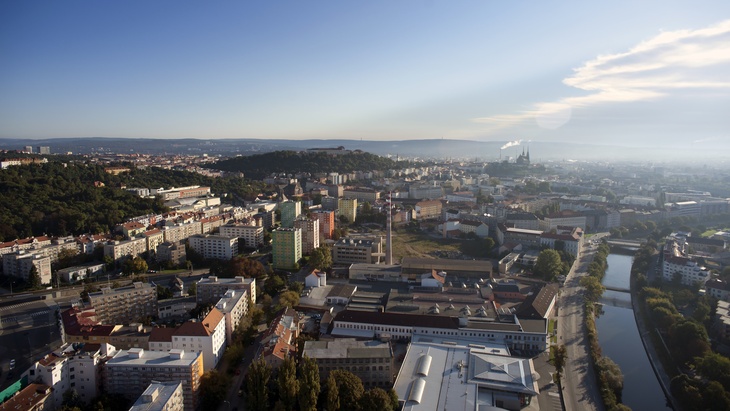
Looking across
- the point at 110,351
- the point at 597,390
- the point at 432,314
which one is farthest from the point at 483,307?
the point at 110,351

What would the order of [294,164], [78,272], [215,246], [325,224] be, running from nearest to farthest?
1. [78,272]
2. [215,246]
3. [325,224]
4. [294,164]

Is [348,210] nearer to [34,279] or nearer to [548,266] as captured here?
[548,266]

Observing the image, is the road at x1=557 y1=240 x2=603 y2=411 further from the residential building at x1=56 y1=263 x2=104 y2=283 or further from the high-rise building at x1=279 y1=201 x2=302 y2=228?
the residential building at x1=56 y1=263 x2=104 y2=283

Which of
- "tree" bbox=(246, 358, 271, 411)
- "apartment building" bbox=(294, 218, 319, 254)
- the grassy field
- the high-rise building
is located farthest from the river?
the high-rise building

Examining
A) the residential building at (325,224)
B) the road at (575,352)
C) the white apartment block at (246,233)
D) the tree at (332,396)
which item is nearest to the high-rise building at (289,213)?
the residential building at (325,224)

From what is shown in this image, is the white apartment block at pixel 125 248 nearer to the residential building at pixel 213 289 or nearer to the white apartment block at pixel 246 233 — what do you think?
the white apartment block at pixel 246 233

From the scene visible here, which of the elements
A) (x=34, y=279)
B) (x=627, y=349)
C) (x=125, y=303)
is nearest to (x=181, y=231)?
(x=34, y=279)

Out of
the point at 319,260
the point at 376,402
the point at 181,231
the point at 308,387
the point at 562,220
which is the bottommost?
the point at 376,402
